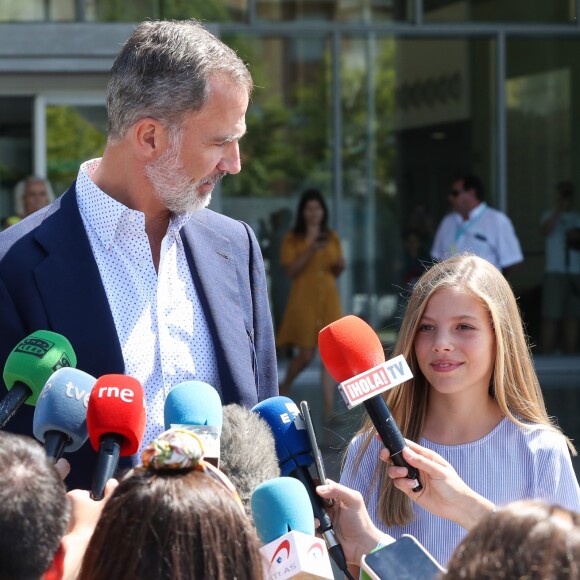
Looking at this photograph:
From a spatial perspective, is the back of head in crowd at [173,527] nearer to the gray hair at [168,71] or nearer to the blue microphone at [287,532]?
the blue microphone at [287,532]

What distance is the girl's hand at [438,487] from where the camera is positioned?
222 centimetres

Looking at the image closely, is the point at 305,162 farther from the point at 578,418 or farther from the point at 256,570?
the point at 256,570

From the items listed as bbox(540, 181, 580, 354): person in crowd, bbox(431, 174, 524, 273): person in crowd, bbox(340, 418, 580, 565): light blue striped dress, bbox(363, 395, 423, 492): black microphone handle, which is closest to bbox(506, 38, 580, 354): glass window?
bbox(540, 181, 580, 354): person in crowd

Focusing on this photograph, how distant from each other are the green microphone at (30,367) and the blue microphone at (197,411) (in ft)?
0.84

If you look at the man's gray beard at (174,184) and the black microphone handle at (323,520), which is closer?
the black microphone handle at (323,520)

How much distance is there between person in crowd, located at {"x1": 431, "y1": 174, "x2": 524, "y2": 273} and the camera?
377 inches

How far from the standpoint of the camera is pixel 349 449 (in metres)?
3.10

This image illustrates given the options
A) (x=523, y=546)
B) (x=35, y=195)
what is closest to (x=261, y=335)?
(x=523, y=546)

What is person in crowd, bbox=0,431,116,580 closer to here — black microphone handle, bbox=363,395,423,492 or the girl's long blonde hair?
black microphone handle, bbox=363,395,423,492

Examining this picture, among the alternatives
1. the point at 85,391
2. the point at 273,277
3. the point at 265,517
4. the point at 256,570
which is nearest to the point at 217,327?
the point at 85,391

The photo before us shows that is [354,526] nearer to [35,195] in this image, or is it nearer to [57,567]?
[57,567]

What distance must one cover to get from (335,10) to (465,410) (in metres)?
8.78

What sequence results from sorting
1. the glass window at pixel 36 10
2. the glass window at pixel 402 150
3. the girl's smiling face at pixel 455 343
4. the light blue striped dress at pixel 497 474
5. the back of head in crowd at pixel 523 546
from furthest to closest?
the glass window at pixel 402 150 < the glass window at pixel 36 10 < the girl's smiling face at pixel 455 343 < the light blue striped dress at pixel 497 474 < the back of head in crowd at pixel 523 546

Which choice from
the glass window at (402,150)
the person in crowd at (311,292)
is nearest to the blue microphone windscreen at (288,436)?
the person in crowd at (311,292)
